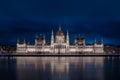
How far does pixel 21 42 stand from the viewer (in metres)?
157

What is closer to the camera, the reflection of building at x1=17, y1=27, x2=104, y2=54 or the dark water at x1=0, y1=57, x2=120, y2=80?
the dark water at x1=0, y1=57, x2=120, y2=80

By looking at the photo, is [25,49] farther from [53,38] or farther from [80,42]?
[80,42]

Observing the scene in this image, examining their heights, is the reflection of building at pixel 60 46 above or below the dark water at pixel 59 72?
above

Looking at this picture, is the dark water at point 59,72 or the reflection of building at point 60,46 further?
the reflection of building at point 60,46

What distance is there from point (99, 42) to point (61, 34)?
17.7 metres

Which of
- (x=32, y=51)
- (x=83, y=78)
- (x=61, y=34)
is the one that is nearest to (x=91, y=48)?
(x=61, y=34)

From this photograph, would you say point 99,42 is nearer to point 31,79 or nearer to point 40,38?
point 40,38

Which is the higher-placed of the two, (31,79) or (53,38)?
(53,38)

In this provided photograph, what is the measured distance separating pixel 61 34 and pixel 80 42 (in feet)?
30.8

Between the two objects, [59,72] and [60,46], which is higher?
[60,46]

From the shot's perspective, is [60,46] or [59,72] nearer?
[59,72]

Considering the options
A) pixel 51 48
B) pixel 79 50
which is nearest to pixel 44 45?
pixel 51 48

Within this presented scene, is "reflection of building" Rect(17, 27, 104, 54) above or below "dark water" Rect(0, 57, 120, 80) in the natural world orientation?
above

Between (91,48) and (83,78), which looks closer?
(83,78)
